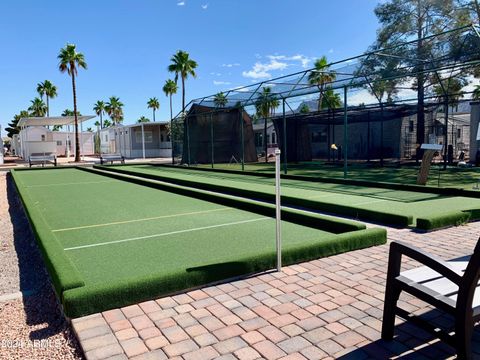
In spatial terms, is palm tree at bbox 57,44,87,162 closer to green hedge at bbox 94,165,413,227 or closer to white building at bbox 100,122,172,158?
white building at bbox 100,122,172,158

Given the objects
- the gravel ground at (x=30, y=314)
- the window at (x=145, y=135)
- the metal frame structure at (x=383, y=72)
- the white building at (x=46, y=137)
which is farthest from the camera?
the window at (x=145, y=135)

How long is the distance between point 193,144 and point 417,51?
43.8 feet

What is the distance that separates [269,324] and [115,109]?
73722 mm

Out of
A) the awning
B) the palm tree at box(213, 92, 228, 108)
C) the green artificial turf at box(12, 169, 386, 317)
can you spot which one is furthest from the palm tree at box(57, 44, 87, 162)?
the green artificial turf at box(12, 169, 386, 317)

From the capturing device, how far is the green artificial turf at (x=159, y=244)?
3.11m

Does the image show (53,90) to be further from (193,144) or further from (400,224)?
(400,224)

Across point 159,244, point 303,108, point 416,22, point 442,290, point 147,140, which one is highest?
point 416,22

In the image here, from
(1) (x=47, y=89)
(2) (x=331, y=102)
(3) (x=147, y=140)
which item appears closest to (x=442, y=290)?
(2) (x=331, y=102)

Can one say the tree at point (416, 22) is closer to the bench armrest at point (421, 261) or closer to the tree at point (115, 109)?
the bench armrest at point (421, 261)

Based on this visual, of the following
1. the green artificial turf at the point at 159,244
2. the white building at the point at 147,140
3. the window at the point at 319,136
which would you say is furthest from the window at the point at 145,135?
the green artificial turf at the point at 159,244

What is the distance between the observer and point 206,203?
332 inches

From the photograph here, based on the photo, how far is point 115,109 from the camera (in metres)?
71.4

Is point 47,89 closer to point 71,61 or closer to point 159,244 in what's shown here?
point 71,61

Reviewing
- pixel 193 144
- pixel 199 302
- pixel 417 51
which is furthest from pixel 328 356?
pixel 193 144
